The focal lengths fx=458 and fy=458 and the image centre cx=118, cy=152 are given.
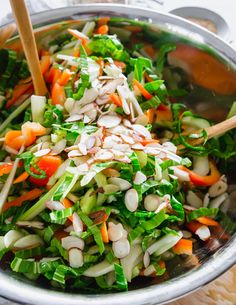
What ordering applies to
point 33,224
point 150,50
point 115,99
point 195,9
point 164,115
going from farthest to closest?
point 195,9 → point 150,50 → point 164,115 → point 115,99 → point 33,224

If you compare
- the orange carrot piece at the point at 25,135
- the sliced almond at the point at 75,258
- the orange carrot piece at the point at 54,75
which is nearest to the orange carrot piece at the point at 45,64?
the orange carrot piece at the point at 54,75

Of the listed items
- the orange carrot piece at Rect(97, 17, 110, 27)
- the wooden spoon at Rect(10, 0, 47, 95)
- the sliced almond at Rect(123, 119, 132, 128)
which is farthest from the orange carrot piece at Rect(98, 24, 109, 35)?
the sliced almond at Rect(123, 119, 132, 128)

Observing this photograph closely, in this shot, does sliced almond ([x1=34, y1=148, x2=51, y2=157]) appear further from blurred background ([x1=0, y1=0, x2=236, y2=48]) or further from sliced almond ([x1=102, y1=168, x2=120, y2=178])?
blurred background ([x1=0, y1=0, x2=236, y2=48])

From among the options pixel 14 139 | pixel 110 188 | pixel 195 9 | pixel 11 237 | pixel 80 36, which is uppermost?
pixel 195 9

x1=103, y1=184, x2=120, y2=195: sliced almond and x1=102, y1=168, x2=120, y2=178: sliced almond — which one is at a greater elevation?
x1=102, y1=168, x2=120, y2=178: sliced almond

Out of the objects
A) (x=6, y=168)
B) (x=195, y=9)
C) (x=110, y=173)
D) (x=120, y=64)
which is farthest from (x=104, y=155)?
(x=195, y=9)

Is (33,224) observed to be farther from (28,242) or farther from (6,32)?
(6,32)

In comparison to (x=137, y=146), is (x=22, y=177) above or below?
below
